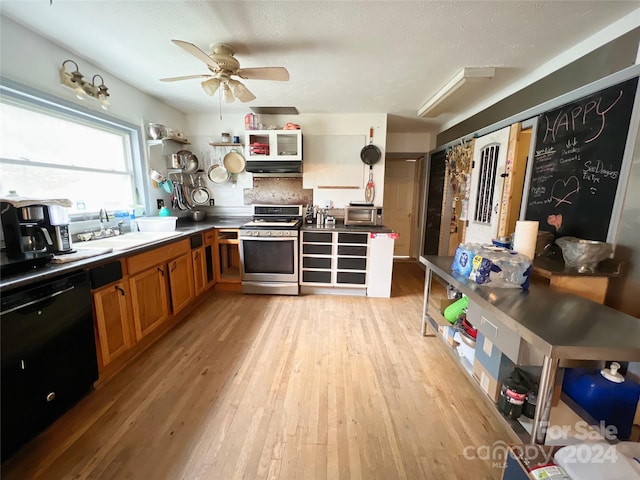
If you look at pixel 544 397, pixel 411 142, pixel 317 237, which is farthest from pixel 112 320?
pixel 411 142

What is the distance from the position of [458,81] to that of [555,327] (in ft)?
7.70

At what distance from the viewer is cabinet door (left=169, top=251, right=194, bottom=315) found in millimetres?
2410

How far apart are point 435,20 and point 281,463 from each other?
2778 mm

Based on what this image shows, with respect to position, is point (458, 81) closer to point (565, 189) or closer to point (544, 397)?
point (565, 189)

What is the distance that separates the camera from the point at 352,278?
327 cm

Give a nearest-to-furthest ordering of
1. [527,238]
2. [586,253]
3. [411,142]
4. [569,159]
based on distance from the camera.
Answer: [586,253], [527,238], [569,159], [411,142]

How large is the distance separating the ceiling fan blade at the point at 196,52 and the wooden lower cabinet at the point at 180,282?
1748 millimetres

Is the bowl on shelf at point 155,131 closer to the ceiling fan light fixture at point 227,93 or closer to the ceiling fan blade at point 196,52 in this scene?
the ceiling fan light fixture at point 227,93

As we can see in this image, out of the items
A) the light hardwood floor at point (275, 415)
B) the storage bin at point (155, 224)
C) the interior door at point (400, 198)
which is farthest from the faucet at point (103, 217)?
the interior door at point (400, 198)

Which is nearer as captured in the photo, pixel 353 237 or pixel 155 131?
pixel 155 131

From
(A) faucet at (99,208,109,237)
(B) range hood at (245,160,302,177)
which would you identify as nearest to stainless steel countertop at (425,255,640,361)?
(B) range hood at (245,160,302,177)

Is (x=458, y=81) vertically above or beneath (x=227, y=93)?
above

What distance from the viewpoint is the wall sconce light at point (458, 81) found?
2.25m

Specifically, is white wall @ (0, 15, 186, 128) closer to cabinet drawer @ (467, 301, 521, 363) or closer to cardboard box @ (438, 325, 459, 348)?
cabinet drawer @ (467, 301, 521, 363)
